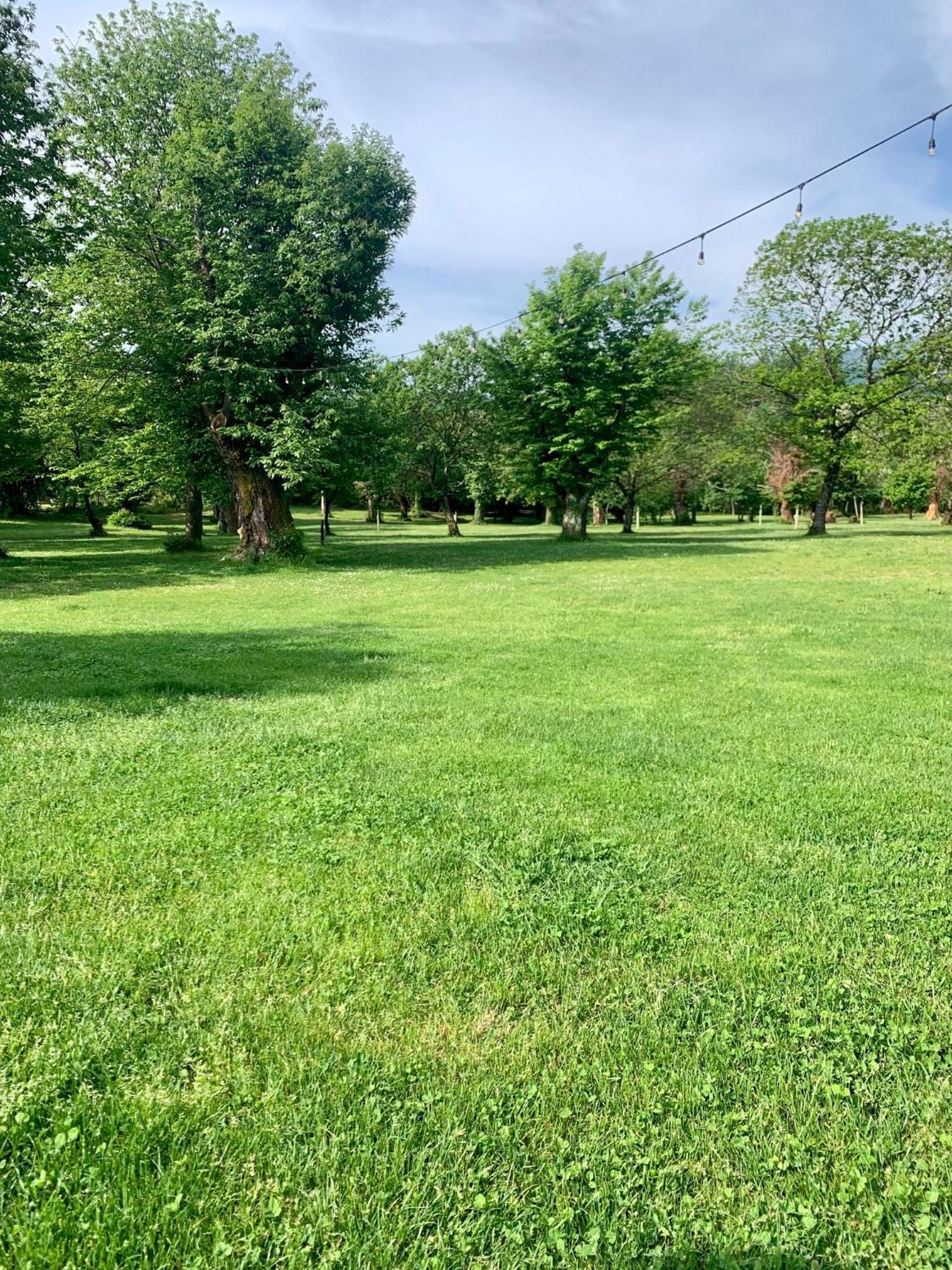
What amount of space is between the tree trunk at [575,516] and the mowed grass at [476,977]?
2405 cm

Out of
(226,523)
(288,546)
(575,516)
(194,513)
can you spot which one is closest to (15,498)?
(226,523)

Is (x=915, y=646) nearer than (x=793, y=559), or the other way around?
(x=915, y=646)

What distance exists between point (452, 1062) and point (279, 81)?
24476mm

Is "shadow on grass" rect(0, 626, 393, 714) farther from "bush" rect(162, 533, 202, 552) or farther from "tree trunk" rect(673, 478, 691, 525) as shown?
"tree trunk" rect(673, 478, 691, 525)

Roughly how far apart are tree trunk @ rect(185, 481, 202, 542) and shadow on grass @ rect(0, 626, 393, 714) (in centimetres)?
1844

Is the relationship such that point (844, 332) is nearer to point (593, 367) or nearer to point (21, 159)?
point (593, 367)

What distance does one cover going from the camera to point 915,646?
7680 millimetres

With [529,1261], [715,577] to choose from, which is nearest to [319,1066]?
[529,1261]

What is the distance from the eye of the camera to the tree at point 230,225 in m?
17.5

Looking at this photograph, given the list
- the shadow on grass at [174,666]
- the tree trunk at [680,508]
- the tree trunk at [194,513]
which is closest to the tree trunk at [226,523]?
the tree trunk at [194,513]

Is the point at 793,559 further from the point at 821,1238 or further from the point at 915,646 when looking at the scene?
the point at 821,1238

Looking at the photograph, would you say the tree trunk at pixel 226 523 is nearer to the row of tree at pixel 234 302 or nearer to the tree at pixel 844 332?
the row of tree at pixel 234 302

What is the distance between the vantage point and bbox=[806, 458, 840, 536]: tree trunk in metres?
30.0

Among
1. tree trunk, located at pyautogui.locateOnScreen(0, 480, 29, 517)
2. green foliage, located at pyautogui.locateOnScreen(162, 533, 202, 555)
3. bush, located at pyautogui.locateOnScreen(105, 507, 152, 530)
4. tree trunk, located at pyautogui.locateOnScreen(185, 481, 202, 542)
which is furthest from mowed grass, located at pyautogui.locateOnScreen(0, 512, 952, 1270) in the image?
tree trunk, located at pyautogui.locateOnScreen(0, 480, 29, 517)
